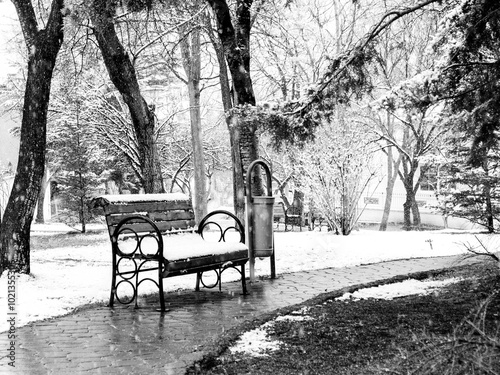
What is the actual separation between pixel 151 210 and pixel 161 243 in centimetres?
112

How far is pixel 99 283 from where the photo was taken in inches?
289

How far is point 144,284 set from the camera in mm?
7172

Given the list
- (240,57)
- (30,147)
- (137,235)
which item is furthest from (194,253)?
(240,57)

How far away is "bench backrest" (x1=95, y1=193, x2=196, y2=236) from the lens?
5941 mm

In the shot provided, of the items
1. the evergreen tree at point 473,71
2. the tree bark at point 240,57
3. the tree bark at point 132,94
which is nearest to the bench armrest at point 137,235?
the tree bark at point 240,57

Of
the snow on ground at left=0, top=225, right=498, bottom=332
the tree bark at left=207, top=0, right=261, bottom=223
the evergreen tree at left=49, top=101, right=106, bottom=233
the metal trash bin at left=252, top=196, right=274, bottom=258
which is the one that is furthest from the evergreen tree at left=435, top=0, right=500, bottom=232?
the evergreen tree at left=49, top=101, right=106, bottom=233

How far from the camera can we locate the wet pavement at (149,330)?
3.78 meters

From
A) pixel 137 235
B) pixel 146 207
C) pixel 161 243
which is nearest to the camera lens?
pixel 161 243

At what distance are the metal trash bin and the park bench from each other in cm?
26

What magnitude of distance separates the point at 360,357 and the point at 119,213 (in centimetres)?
322

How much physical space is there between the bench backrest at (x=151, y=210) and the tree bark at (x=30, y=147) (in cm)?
201

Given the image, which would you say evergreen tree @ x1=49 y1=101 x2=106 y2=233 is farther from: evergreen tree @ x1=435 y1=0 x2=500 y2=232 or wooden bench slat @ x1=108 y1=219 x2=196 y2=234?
evergreen tree @ x1=435 y1=0 x2=500 y2=232

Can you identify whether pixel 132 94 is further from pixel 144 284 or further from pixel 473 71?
pixel 473 71

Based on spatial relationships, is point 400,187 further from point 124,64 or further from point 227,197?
point 124,64
